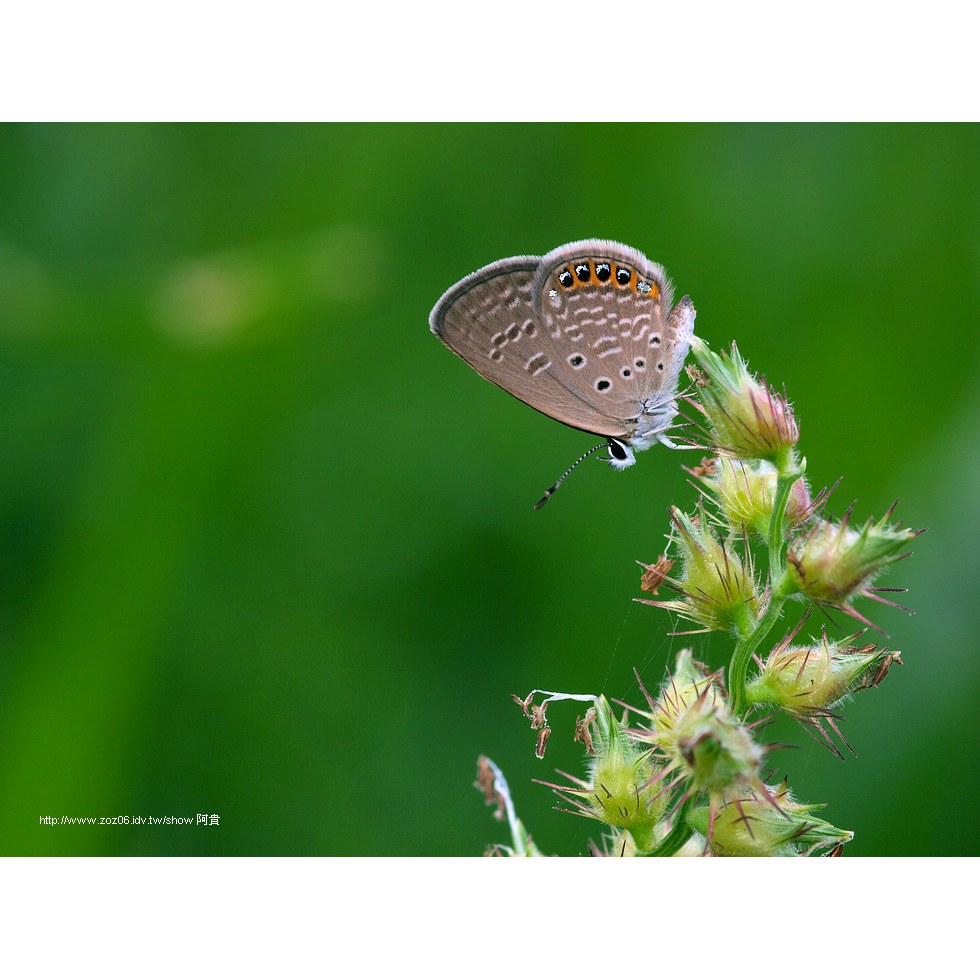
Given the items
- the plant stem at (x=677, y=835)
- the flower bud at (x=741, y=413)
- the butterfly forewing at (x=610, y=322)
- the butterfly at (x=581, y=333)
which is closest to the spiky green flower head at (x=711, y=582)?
the flower bud at (x=741, y=413)

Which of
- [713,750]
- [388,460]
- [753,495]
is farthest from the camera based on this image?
[388,460]

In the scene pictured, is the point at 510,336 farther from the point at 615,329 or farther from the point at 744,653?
the point at 744,653

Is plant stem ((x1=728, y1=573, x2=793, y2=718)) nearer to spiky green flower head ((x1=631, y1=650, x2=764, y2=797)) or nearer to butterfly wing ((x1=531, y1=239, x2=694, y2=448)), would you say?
spiky green flower head ((x1=631, y1=650, x2=764, y2=797))

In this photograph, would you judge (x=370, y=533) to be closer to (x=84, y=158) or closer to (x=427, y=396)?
(x=427, y=396)

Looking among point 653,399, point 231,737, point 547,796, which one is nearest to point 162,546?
point 231,737

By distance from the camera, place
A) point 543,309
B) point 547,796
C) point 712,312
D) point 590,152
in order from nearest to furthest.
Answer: point 543,309 → point 547,796 → point 712,312 → point 590,152

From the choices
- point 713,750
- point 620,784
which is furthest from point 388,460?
point 713,750
